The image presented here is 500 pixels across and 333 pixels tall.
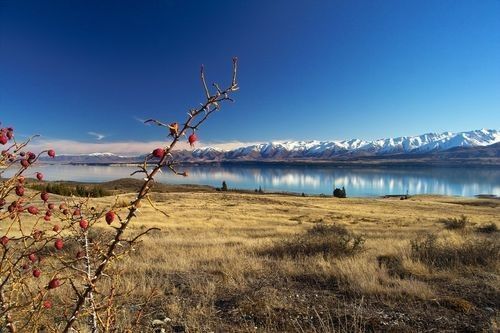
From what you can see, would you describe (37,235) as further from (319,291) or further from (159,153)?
(319,291)

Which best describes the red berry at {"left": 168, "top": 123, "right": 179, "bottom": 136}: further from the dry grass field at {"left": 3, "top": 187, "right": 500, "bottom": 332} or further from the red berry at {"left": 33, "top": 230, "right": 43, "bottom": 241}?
the dry grass field at {"left": 3, "top": 187, "right": 500, "bottom": 332}

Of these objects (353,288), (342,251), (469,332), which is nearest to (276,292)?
(353,288)

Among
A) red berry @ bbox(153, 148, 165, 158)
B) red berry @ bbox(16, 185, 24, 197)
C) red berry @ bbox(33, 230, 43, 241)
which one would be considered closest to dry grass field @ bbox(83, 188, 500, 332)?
red berry @ bbox(33, 230, 43, 241)

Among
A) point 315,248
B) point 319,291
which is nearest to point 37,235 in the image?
point 319,291

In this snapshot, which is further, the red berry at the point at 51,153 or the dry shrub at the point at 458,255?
the dry shrub at the point at 458,255

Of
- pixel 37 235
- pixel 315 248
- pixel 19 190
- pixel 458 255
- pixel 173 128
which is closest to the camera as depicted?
pixel 173 128

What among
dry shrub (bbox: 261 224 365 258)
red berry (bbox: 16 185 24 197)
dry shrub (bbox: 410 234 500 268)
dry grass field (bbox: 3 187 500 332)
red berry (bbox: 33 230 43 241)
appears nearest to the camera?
red berry (bbox: 16 185 24 197)

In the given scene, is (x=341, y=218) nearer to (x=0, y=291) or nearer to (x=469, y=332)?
(x=469, y=332)

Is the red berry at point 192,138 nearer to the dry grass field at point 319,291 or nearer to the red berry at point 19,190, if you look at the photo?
the red berry at point 19,190

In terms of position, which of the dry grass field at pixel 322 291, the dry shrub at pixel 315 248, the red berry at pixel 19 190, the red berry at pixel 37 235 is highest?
the red berry at pixel 19 190

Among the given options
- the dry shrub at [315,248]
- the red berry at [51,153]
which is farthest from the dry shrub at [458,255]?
the red berry at [51,153]

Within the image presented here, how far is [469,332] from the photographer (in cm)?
475

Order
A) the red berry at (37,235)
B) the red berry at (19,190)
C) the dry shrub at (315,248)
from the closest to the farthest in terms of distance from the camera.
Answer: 1. the red berry at (19,190)
2. the red berry at (37,235)
3. the dry shrub at (315,248)

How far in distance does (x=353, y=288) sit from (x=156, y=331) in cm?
319
